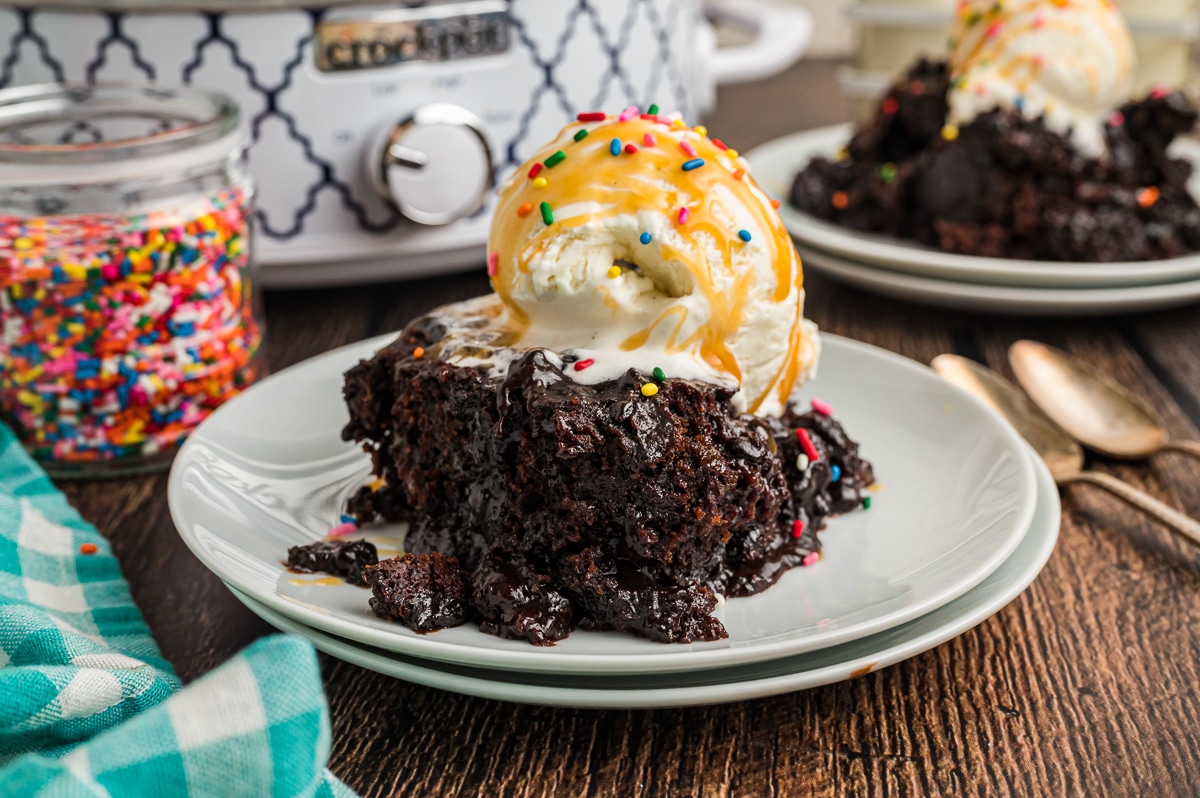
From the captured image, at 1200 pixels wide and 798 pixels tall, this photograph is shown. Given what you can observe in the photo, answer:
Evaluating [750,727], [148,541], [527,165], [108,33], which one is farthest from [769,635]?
[108,33]

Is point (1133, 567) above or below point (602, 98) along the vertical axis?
below

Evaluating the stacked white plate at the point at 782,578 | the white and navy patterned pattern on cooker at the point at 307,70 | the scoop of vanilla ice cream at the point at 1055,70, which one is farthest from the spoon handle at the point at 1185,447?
the white and navy patterned pattern on cooker at the point at 307,70

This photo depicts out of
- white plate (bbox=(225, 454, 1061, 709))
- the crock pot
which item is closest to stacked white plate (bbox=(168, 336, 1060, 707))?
white plate (bbox=(225, 454, 1061, 709))

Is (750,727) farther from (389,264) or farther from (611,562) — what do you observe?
(389,264)

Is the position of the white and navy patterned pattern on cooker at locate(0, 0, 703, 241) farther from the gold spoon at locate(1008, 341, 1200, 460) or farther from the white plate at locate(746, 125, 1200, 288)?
the gold spoon at locate(1008, 341, 1200, 460)

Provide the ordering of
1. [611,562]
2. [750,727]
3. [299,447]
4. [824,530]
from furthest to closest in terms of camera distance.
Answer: [299,447] → [824,530] → [611,562] → [750,727]

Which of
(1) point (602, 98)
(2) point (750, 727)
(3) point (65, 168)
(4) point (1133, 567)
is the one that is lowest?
(4) point (1133, 567)

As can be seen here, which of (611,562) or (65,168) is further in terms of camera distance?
(65,168)

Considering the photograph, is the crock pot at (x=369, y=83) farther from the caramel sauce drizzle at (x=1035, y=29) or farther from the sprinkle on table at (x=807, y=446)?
the sprinkle on table at (x=807, y=446)
